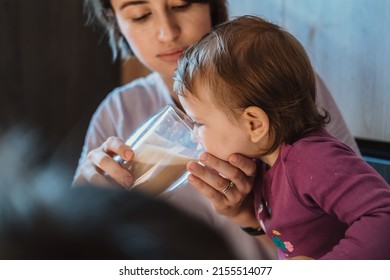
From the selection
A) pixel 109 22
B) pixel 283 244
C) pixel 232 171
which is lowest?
pixel 283 244

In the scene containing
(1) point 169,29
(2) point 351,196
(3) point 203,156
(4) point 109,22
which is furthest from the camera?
(4) point 109,22

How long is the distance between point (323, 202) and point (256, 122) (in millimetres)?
133

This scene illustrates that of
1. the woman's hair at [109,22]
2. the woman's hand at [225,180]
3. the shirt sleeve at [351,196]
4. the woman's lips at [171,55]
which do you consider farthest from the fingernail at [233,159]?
the woman's hair at [109,22]

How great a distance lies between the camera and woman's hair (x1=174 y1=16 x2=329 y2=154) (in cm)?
74

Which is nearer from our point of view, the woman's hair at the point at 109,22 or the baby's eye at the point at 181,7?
the baby's eye at the point at 181,7

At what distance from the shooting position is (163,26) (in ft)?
3.10

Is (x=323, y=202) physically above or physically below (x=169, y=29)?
below

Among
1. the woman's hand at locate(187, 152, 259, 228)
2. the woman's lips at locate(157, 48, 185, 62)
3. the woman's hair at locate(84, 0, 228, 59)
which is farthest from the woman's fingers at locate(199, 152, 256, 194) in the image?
the woman's hair at locate(84, 0, 228, 59)

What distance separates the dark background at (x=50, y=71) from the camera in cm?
113

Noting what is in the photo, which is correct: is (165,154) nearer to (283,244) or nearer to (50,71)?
(283,244)

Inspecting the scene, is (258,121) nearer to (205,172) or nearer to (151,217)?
(205,172)

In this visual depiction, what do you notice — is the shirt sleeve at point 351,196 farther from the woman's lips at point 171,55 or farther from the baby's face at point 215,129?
the woman's lips at point 171,55

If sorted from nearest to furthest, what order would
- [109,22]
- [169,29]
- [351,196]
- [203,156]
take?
[351,196]
[203,156]
[169,29]
[109,22]

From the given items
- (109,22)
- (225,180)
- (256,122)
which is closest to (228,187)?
(225,180)
